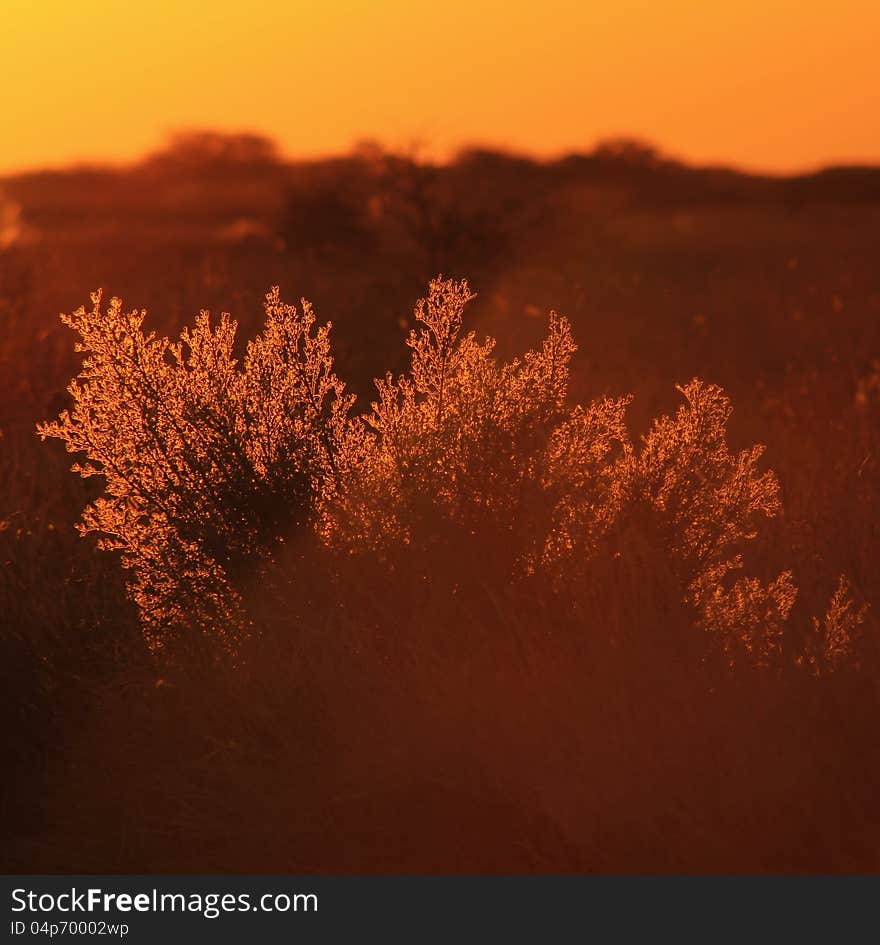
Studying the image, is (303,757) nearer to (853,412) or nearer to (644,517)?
(644,517)

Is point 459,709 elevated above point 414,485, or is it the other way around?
point 414,485

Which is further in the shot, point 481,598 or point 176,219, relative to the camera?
point 176,219

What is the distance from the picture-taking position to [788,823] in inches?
138

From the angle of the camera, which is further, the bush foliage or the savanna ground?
the bush foliage

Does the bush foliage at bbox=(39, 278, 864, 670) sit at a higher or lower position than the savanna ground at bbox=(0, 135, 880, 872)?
higher

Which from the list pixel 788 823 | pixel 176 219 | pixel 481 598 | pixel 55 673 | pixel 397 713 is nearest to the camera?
pixel 788 823

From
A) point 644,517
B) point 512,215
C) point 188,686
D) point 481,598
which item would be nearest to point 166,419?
point 188,686

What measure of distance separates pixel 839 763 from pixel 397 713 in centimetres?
113

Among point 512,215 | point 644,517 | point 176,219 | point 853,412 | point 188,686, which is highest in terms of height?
point 176,219

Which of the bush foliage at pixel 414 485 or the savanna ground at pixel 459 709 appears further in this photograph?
the bush foliage at pixel 414 485

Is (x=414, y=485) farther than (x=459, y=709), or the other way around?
(x=414, y=485)

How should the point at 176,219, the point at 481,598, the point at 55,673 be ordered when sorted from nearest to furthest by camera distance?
the point at 481,598 → the point at 55,673 → the point at 176,219

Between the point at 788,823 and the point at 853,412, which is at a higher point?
the point at 853,412

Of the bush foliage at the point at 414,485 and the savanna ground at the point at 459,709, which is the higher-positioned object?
the bush foliage at the point at 414,485
